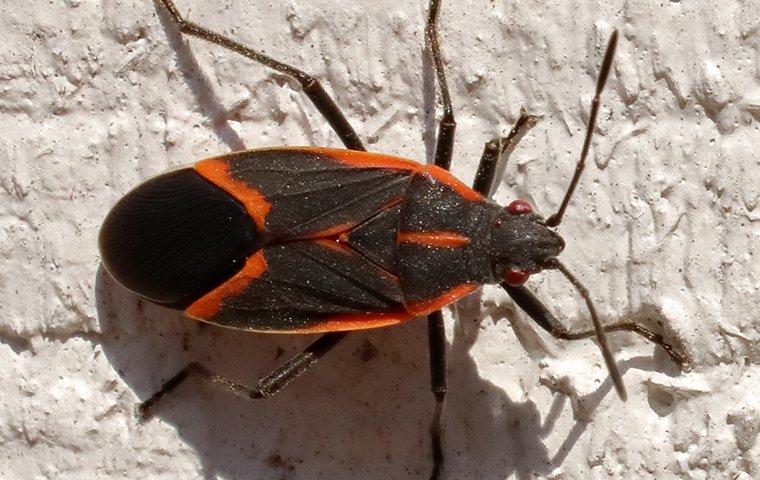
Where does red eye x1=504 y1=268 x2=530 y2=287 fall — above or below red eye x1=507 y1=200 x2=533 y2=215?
below

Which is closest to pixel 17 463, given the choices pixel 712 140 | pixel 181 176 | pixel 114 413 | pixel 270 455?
pixel 114 413

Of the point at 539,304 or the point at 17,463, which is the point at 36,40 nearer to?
the point at 17,463

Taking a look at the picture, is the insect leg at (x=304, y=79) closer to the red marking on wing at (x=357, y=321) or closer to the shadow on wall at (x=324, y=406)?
the red marking on wing at (x=357, y=321)

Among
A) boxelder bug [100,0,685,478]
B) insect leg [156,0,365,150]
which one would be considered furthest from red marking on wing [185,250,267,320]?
insect leg [156,0,365,150]

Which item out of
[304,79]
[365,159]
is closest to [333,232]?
[365,159]

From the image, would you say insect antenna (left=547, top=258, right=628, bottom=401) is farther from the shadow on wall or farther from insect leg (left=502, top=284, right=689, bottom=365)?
the shadow on wall

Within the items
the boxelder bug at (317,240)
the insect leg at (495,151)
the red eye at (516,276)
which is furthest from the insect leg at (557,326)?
the insect leg at (495,151)
